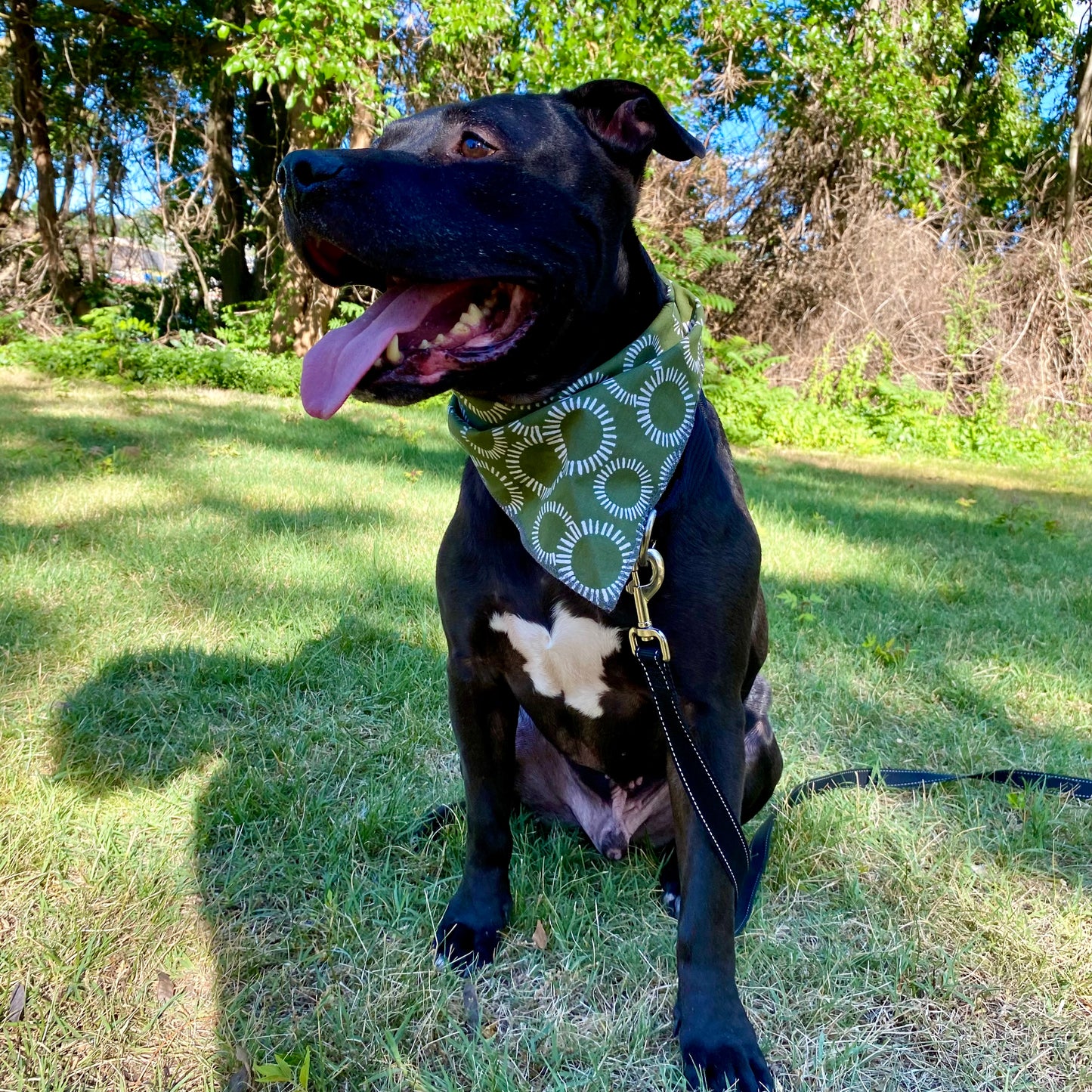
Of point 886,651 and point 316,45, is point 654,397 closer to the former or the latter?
point 886,651

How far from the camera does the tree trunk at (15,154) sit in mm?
12406

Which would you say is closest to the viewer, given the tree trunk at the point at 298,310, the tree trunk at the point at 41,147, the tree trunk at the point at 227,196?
the tree trunk at the point at 298,310

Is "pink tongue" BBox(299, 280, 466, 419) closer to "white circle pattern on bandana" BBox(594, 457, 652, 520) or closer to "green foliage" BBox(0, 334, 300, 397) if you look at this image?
"white circle pattern on bandana" BBox(594, 457, 652, 520)

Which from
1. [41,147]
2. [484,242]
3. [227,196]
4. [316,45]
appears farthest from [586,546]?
[41,147]

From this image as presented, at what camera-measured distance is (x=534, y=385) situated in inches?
74.2

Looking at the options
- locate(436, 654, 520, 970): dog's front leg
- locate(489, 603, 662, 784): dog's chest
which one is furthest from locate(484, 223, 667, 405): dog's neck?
locate(436, 654, 520, 970): dog's front leg

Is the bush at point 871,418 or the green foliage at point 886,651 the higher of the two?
the green foliage at point 886,651

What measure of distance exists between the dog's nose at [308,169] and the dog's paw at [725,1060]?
1.79 m

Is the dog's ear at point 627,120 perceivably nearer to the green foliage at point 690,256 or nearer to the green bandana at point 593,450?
the green bandana at point 593,450

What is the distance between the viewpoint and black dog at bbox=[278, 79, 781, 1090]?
1.66m

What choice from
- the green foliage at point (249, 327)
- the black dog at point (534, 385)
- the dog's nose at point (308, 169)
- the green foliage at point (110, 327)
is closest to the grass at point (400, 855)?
the black dog at point (534, 385)

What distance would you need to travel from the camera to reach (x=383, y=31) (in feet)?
35.5

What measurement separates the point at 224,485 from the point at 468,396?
4115 millimetres

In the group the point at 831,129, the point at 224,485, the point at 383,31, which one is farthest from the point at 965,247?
the point at 224,485
